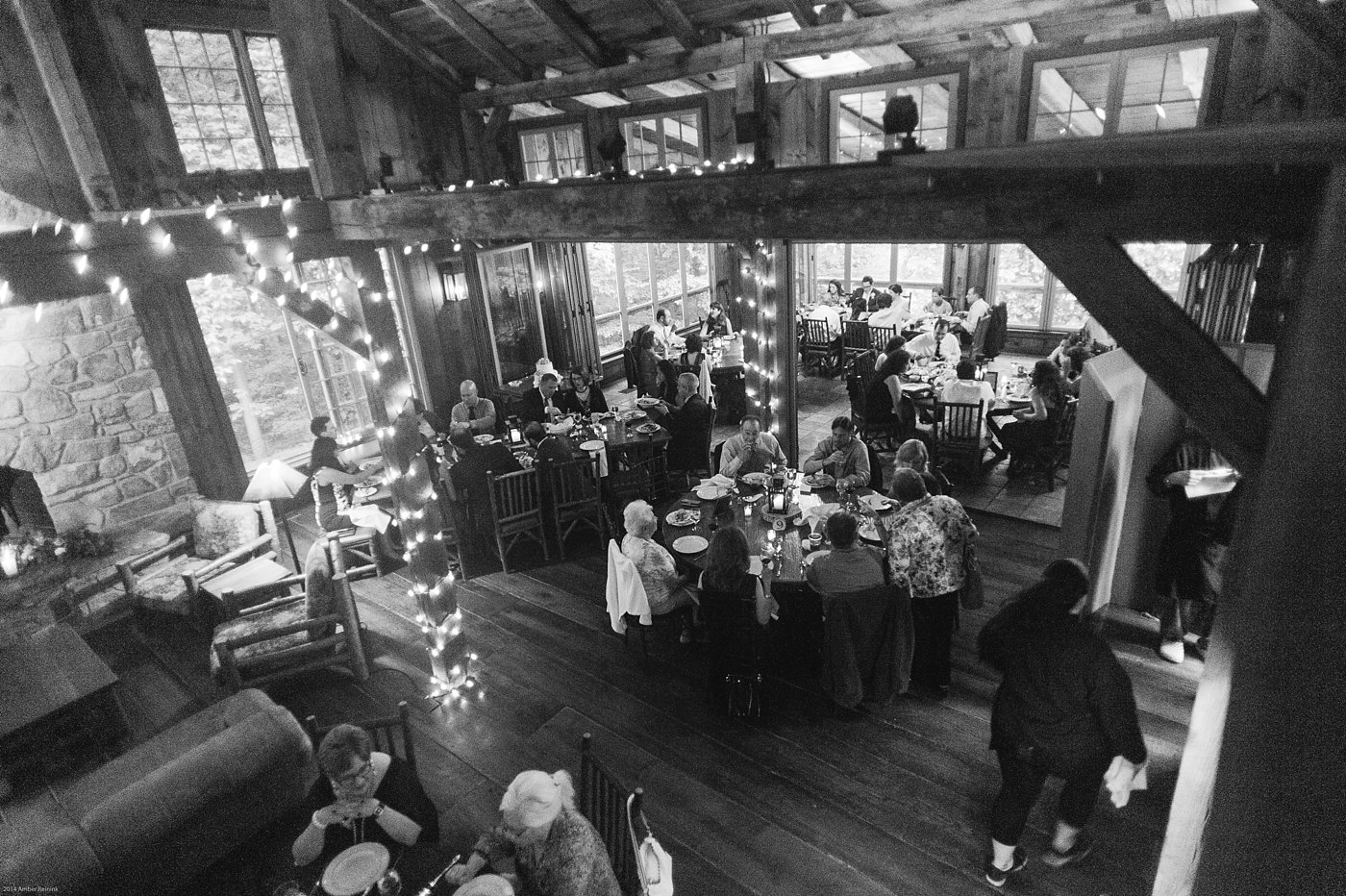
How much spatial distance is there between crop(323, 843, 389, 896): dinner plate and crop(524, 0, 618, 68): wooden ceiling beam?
21.5 ft

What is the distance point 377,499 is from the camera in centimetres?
661

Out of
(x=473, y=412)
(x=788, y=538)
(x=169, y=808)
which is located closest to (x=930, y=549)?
(x=788, y=538)

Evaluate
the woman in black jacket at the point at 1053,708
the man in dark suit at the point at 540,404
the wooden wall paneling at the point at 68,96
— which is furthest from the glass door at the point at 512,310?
the woman in black jacket at the point at 1053,708

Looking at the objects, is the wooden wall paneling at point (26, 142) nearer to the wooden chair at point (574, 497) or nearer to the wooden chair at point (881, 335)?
the wooden chair at point (574, 497)

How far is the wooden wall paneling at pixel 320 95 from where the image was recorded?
384 cm

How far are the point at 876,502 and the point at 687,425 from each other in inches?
107

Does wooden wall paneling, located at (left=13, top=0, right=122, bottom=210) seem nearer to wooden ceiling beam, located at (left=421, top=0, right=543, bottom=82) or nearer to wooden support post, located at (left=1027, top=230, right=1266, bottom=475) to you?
wooden ceiling beam, located at (left=421, top=0, right=543, bottom=82)

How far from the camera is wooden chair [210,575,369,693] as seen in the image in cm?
445

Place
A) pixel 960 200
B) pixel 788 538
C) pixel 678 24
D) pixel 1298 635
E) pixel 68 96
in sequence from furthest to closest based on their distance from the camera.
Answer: pixel 678 24 < pixel 68 96 < pixel 788 538 < pixel 960 200 < pixel 1298 635

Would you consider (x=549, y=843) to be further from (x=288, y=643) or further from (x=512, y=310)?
(x=512, y=310)

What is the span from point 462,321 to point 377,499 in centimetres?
314

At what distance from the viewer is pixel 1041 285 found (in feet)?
37.6

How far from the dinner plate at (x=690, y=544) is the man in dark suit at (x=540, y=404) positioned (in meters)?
3.53

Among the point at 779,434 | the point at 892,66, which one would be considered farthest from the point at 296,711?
the point at 892,66
